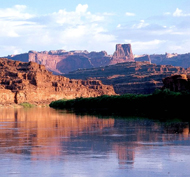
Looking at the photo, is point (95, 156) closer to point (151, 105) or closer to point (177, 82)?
point (151, 105)

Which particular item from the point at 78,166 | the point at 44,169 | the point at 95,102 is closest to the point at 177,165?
the point at 78,166

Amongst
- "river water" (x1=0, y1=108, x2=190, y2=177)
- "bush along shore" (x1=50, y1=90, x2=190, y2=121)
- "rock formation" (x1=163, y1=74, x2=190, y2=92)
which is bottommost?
"river water" (x1=0, y1=108, x2=190, y2=177)

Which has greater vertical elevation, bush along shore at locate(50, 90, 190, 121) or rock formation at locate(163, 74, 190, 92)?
rock formation at locate(163, 74, 190, 92)

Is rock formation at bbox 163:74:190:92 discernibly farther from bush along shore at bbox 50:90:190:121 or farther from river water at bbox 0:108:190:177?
river water at bbox 0:108:190:177

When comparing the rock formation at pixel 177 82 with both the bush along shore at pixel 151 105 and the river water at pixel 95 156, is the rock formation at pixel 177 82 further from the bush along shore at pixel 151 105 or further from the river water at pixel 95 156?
the river water at pixel 95 156

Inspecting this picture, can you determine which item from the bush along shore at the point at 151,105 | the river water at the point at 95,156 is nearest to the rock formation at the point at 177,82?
the bush along shore at the point at 151,105

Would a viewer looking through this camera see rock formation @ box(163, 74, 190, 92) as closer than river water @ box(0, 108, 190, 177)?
No

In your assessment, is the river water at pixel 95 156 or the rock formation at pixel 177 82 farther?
the rock formation at pixel 177 82

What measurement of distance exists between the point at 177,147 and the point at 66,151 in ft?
16.8

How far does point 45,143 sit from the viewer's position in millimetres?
24859

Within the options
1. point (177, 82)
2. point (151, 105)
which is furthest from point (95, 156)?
point (177, 82)

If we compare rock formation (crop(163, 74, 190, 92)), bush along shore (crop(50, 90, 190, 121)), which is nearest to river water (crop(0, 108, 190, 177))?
bush along shore (crop(50, 90, 190, 121))

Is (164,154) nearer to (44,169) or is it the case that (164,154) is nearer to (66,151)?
(66,151)

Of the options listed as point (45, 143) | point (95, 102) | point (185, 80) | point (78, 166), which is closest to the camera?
point (78, 166)
